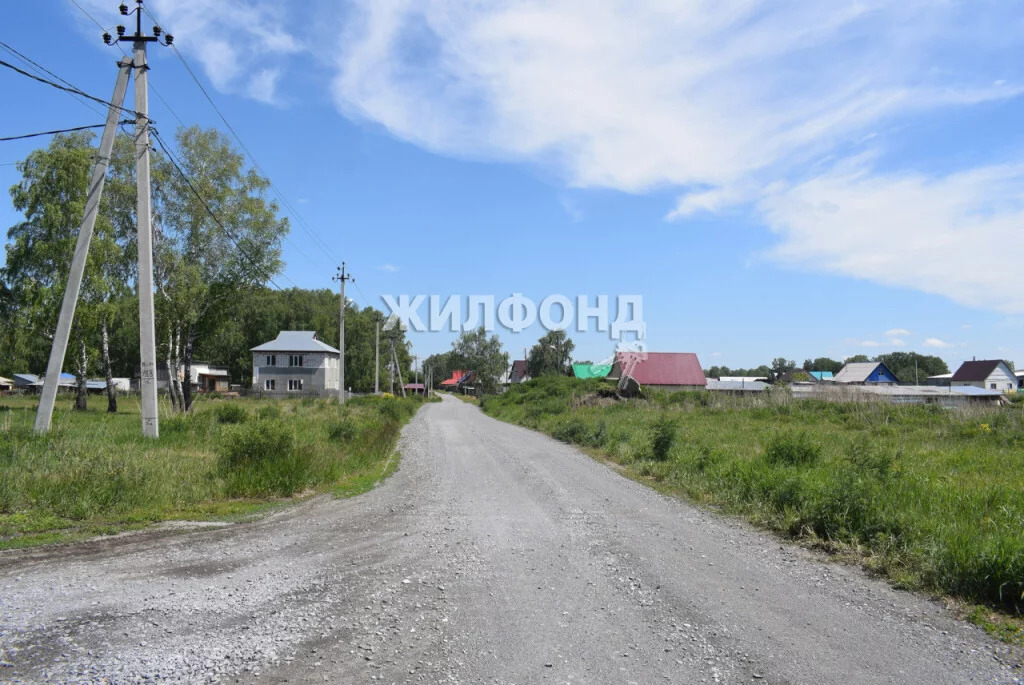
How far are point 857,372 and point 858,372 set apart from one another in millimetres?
189

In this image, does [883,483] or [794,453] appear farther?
[794,453]

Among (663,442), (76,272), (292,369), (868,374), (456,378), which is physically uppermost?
(76,272)

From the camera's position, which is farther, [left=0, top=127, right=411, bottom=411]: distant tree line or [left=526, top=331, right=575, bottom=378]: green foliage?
[left=526, top=331, right=575, bottom=378]: green foliage

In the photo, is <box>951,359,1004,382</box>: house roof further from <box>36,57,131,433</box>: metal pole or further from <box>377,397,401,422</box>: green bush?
<box>36,57,131,433</box>: metal pole

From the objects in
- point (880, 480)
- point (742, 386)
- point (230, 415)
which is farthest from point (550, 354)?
point (880, 480)

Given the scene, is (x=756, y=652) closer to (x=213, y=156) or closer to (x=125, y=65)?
(x=125, y=65)

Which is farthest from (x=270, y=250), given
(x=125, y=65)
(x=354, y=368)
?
(x=354, y=368)

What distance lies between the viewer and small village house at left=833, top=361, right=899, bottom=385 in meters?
73.1

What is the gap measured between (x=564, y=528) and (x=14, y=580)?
18.8ft

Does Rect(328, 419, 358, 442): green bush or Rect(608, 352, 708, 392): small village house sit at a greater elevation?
Rect(608, 352, 708, 392): small village house

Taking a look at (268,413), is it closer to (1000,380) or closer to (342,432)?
(342,432)

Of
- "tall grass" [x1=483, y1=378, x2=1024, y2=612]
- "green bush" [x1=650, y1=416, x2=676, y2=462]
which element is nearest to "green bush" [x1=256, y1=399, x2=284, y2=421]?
"green bush" [x1=650, y1=416, x2=676, y2=462]

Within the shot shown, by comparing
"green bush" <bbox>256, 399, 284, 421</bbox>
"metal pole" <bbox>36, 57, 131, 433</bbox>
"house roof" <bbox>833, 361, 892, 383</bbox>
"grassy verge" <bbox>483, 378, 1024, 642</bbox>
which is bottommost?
"grassy verge" <bbox>483, 378, 1024, 642</bbox>

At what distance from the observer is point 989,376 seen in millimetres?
76812
